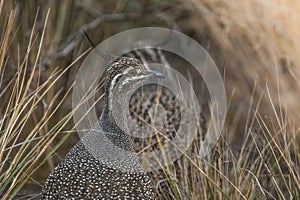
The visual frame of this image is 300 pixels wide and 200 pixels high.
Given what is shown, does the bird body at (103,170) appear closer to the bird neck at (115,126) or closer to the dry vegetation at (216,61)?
the bird neck at (115,126)

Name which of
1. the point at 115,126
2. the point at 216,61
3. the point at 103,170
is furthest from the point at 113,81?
the point at 216,61

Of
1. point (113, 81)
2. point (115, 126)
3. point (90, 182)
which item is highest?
point (113, 81)

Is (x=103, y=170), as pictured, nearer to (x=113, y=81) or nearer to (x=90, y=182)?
(x=90, y=182)

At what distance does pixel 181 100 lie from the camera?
4141mm

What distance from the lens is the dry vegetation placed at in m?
3.89

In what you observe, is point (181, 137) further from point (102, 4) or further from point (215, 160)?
point (102, 4)

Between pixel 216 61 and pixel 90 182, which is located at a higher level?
pixel 216 61

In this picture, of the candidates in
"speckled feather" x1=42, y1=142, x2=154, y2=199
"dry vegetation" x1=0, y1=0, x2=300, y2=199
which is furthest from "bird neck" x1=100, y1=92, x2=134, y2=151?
"dry vegetation" x1=0, y1=0, x2=300, y2=199

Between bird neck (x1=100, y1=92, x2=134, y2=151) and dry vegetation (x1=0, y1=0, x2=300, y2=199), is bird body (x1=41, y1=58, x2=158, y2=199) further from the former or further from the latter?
dry vegetation (x1=0, y1=0, x2=300, y2=199)

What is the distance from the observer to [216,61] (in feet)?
Answer: 16.4

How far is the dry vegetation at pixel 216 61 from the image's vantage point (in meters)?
3.89

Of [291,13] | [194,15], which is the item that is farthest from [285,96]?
[194,15]

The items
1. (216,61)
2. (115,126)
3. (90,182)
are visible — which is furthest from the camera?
(216,61)

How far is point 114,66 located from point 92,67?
3.56 feet
